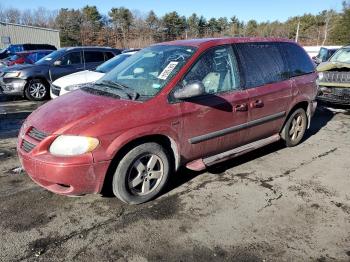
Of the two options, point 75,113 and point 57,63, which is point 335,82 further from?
point 57,63

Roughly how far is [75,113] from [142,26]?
2495 inches

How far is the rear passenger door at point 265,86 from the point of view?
4.94 m

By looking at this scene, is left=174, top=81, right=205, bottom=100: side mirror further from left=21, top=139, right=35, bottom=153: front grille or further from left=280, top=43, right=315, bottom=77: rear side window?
left=280, top=43, right=315, bottom=77: rear side window

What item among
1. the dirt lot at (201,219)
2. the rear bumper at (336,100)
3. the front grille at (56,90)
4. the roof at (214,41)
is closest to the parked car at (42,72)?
the front grille at (56,90)

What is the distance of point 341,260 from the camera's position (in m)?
3.14

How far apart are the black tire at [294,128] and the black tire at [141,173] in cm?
253

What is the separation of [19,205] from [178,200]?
1.76 meters

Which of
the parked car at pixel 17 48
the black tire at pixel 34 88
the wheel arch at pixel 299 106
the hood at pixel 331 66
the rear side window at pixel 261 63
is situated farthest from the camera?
the parked car at pixel 17 48

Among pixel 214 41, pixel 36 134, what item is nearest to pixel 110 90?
pixel 36 134

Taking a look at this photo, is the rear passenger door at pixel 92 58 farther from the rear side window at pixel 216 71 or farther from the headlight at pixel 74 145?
the headlight at pixel 74 145

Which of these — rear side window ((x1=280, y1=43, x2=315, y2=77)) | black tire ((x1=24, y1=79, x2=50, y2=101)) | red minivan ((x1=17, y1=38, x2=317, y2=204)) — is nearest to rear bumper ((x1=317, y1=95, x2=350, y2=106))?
rear side window ((x1=280, y1=43, x2=315, y2=77))

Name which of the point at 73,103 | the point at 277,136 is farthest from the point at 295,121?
the point at 73,103

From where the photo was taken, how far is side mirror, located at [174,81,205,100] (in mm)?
4008

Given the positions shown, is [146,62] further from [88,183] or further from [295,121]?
[295,121]
